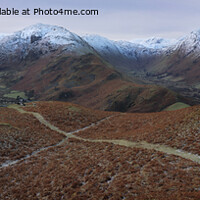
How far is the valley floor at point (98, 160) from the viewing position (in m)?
15.8

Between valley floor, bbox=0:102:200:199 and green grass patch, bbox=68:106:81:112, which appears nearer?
valley floor, bbox=0:102:200:199

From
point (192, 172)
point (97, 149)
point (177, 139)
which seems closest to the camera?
point (192, 172)

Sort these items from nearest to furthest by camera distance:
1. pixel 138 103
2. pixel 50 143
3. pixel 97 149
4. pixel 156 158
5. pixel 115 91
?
1. pixel 156 158
2. pixel 97 149
3. pixel 50 143
4. pixel 138 103
5. pixel 115 91

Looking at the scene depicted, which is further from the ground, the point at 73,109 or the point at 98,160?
the point at 98,160

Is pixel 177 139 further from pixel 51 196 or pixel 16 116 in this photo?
pixel 16 116

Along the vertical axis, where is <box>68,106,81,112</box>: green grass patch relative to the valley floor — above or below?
below

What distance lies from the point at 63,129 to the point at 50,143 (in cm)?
734

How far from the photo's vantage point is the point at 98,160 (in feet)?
72.8

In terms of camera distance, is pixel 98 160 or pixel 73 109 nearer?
pixel 98 160

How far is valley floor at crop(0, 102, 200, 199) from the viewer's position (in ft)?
51.7

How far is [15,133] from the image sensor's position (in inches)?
1214

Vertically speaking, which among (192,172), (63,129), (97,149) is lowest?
A: (63,129)

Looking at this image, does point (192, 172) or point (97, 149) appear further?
point (97, 149)

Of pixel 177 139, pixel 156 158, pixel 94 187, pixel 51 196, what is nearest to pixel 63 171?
pixel 51 196
